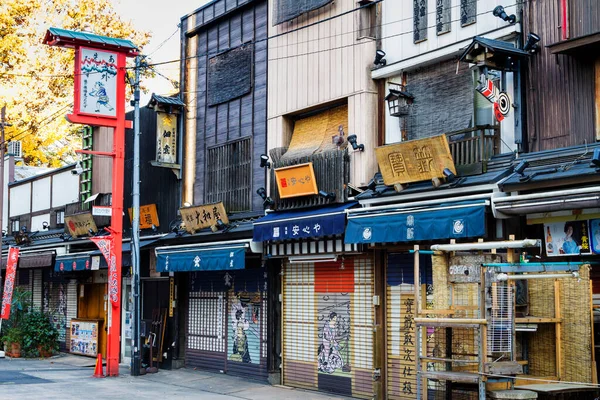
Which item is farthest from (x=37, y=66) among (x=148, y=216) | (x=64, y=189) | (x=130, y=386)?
(x=130, y=386)

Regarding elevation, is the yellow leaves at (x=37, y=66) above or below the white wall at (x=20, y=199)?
above

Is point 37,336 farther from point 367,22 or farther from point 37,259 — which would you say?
point 367,22

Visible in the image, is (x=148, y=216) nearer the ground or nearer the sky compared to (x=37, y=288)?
nearer the sky

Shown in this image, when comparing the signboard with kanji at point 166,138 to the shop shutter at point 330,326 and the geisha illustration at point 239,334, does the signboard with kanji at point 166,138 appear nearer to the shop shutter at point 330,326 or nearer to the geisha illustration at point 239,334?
the geisha illustration at point 239,334

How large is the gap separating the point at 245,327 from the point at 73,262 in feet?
26.2

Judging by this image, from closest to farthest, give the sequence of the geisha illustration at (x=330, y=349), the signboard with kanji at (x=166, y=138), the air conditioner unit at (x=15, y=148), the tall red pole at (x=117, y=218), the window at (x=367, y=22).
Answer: the window at (x=367, y=22)
the geisha illustration at (x=330, y=349)
the tall red pole at (x=117, y=218)
the signboard with kanji at (x=166, y=138)
the air conditioner unit at (x=15, y=148)

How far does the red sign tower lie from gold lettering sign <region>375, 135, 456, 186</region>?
898cm

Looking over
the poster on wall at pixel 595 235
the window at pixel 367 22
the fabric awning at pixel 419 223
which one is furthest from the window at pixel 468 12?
the poster on wall at pixel 595 235

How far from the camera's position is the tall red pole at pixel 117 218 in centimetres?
2131

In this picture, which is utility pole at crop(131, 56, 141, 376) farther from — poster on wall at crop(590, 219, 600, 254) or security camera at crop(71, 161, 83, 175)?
poster on wall at crop(590, 219, 600, 254)

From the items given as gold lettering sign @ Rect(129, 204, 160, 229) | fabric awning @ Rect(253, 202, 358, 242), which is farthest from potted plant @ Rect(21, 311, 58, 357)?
fabric awning @ Rect(253, 202, 358, 242)

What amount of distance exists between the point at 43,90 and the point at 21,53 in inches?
81.6

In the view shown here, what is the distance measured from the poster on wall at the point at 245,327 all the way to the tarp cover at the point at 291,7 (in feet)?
22.3

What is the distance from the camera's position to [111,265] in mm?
21547
